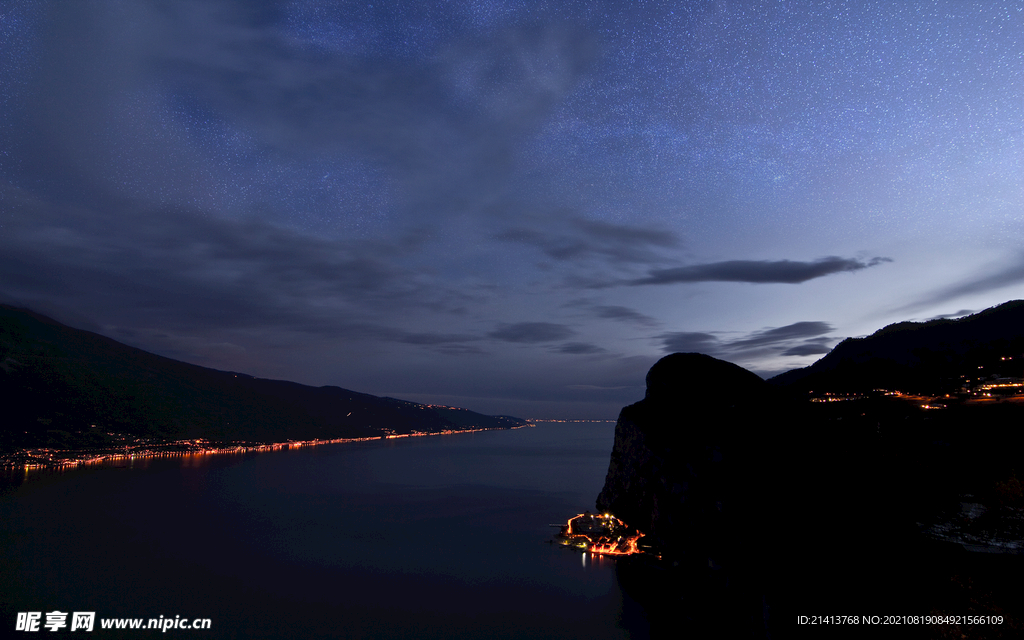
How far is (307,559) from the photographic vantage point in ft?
172

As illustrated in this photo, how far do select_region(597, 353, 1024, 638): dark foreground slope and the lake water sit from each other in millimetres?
7068

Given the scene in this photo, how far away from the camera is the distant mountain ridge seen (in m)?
45.4

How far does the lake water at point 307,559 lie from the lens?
120 feet

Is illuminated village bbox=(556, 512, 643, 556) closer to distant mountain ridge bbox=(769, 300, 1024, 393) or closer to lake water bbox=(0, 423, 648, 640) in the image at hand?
lake water bbox=(0, 423, 648, 640)

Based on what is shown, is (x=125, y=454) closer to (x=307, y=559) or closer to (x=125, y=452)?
(x=125, y=452)

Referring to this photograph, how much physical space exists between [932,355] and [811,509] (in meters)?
53.2

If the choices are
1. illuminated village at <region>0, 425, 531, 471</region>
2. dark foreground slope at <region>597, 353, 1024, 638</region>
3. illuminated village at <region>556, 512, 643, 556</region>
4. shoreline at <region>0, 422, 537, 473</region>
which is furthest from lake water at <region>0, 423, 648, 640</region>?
illuminated village at <region>0, 425, 531, 471</region>

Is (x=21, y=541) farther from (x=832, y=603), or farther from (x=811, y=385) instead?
(x=811, y=385)

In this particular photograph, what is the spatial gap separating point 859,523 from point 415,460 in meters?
151

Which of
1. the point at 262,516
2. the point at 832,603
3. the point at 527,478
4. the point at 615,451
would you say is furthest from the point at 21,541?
the point at 527,478

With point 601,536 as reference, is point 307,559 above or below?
above

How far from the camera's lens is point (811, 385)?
62.5 metres

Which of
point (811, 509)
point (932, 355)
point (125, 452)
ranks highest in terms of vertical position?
point (932, 355)

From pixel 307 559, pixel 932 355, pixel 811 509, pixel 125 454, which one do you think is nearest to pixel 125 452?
pixel 125 454
